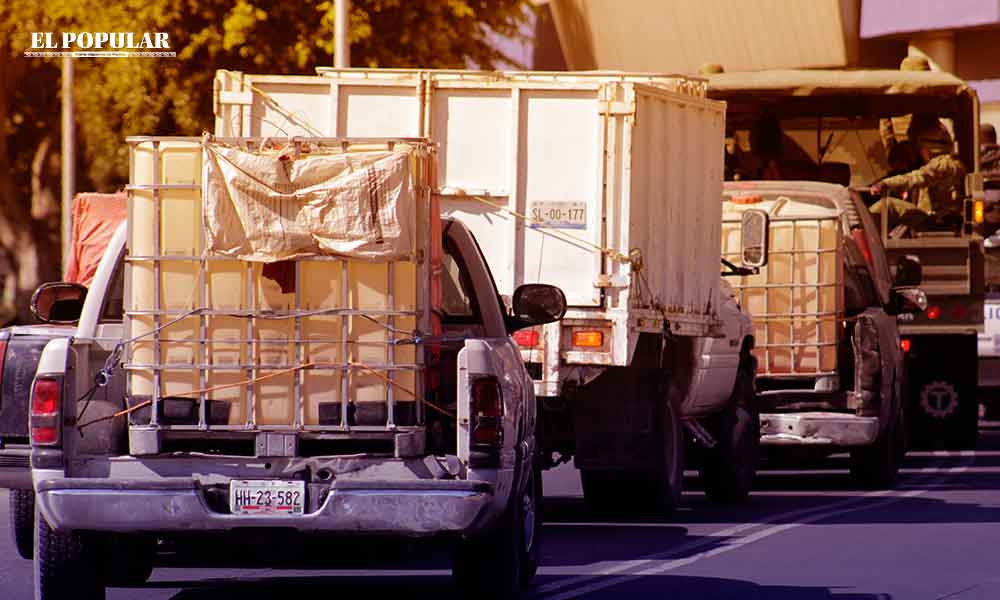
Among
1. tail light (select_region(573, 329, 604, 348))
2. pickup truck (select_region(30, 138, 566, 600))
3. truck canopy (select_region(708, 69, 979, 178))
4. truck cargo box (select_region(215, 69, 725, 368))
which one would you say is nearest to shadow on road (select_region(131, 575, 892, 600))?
pickup truck (select_region(30, 138, 566, 600))

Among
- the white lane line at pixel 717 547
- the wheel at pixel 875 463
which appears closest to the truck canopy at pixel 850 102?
the white lane line at pixel 717 547

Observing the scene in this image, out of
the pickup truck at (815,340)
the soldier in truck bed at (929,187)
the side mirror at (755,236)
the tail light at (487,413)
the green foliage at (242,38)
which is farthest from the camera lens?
the green foliage at (242,38)

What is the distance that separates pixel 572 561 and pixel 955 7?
36.4 metres

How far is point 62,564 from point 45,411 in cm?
77

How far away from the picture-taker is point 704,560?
14016 millimetres

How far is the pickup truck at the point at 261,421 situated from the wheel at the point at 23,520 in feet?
9.92

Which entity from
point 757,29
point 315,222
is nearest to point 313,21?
point 757,29

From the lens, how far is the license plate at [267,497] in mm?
10445

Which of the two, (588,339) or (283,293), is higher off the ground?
(283,293)

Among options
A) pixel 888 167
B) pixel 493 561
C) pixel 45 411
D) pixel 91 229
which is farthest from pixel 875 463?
pixel 45 411

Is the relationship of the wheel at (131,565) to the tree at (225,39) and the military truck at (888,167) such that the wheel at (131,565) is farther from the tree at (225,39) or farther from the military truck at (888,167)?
the tree at (225,39)

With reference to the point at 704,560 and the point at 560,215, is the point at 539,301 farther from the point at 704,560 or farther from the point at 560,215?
the point at 560,215

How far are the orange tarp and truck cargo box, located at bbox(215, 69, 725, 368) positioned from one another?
135cm

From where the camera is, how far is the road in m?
12.4
